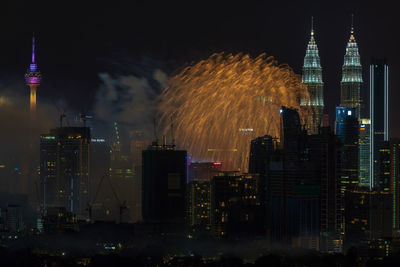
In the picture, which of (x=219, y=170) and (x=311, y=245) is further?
(x=219, y=170)

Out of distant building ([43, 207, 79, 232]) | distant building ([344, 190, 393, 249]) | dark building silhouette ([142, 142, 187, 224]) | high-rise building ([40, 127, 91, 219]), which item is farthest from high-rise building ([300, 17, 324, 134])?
high-rise building ([40, 127, 91, 219])

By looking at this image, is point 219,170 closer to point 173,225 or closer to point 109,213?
point 173,225

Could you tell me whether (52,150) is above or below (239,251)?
above

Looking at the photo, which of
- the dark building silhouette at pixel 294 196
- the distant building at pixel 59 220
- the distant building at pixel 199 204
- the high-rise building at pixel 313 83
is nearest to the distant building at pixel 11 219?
the distant building at pixel 59 220

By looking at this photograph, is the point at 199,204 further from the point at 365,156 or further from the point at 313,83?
the point at 365,156

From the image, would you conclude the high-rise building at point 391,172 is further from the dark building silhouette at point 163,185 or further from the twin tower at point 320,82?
the dark building silhouette at point 163,185

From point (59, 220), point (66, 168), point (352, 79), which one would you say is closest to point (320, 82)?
point (352, 79)

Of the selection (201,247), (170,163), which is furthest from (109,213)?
(201,247)
